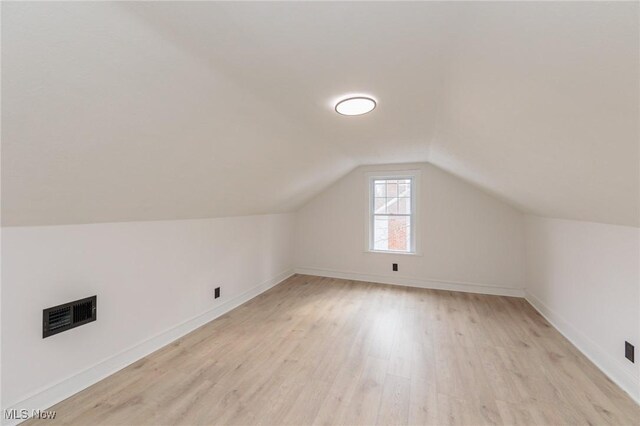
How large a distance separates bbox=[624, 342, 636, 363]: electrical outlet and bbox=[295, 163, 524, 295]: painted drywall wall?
202cm

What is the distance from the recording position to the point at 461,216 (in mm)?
4031

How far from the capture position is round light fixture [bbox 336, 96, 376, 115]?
6.06ft

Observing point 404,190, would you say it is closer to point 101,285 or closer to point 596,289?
point 596,289

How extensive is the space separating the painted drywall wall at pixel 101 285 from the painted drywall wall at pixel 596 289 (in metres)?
3.66

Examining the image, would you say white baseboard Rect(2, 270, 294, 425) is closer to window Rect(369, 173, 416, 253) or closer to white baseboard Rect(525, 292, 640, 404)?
window Rect(369, 173, 416, 253)

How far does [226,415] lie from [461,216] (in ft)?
12.8

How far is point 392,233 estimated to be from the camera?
4582 mm

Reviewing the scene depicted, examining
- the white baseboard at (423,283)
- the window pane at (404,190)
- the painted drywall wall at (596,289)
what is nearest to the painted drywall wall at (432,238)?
the white baseboard at (423,283)

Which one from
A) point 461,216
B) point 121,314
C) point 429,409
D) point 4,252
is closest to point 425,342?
point 429,409

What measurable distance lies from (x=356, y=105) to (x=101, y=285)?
7.76ft

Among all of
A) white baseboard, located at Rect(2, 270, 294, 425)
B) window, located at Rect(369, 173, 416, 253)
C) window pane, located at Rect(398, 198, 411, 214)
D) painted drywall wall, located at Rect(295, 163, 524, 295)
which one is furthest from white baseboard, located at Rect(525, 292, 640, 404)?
white baseboard, located at Rect(2, 270, 294, 425)

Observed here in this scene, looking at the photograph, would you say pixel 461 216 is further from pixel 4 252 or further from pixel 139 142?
pixel 4 252

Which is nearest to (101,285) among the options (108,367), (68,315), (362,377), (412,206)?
(68,315)

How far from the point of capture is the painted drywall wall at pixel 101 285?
5.09ft
